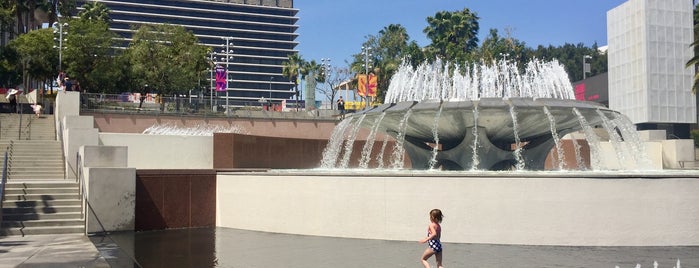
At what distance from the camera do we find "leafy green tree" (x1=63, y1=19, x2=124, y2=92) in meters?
44.8

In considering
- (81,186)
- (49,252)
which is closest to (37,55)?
(81,186)

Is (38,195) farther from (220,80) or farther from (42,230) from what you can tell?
(220,80)

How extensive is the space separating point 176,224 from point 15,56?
16969 millimetres

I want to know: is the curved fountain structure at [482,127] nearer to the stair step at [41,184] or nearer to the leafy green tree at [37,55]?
the stair step at [41,184]

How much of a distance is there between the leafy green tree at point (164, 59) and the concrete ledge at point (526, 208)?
34.8 m

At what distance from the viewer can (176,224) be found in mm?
16844

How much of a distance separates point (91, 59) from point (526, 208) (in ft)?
131

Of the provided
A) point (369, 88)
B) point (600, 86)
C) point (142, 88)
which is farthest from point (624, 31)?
point (142, 88)

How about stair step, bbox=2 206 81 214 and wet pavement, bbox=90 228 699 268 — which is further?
stair step, bbox=2 206 81 214

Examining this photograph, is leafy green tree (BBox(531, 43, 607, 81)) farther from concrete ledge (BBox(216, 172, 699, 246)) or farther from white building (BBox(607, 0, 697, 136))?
concrete ledge (BBox(216, 172, 699, 246))

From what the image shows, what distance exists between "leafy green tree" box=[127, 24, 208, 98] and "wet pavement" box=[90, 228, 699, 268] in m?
33.3

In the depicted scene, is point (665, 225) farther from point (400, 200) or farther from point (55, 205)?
point (55, 205)

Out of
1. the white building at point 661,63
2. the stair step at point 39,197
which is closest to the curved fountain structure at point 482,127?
the stair step at point 39,197

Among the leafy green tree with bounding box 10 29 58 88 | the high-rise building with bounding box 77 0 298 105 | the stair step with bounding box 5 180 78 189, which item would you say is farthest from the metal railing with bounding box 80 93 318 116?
the high-rise building with bounding box 77 0 298 105
